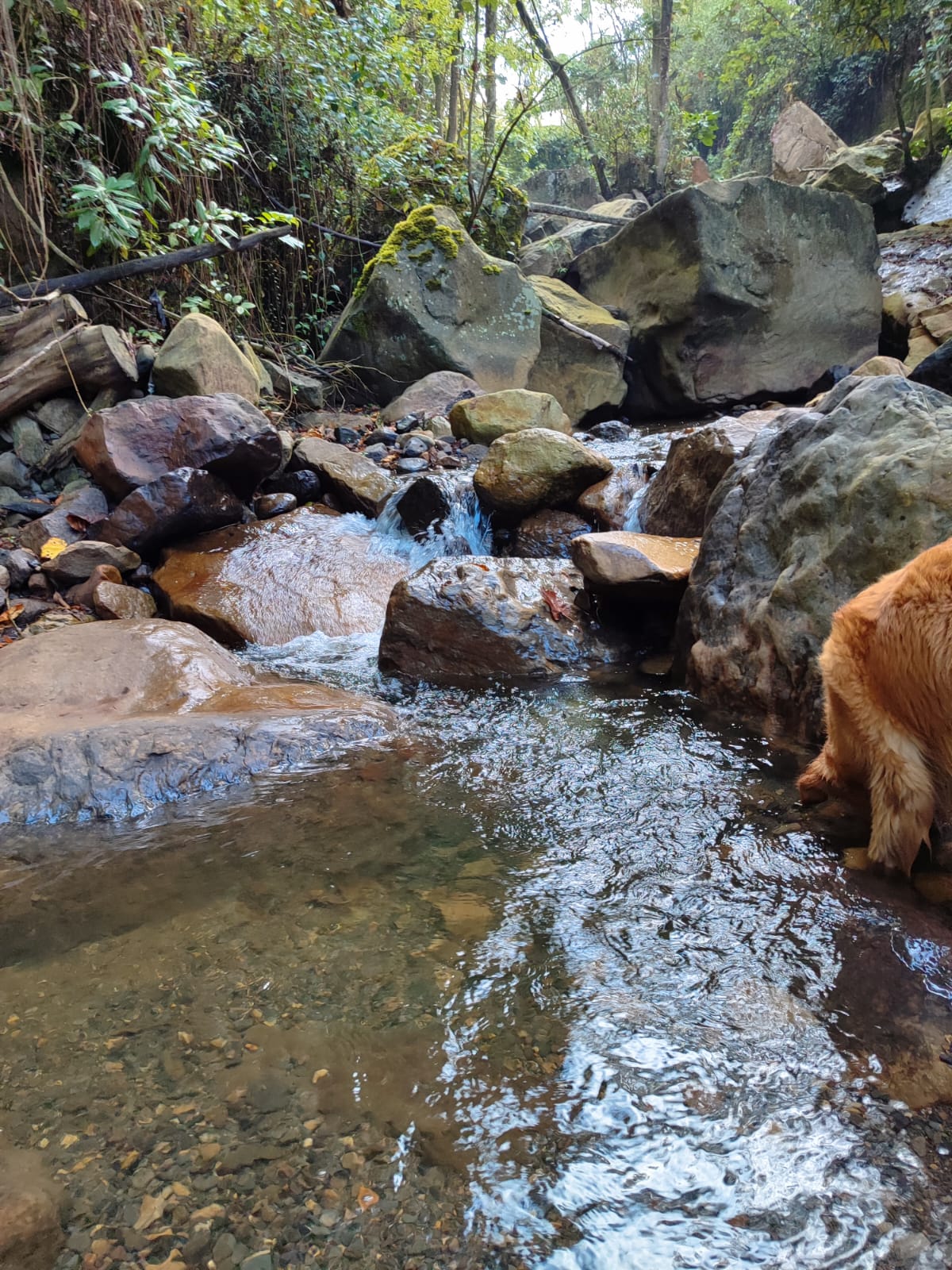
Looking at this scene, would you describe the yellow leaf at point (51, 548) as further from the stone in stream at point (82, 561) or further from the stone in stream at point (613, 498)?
the stone in stream at point (613, 498)

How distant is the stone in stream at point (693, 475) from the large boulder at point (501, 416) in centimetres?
266

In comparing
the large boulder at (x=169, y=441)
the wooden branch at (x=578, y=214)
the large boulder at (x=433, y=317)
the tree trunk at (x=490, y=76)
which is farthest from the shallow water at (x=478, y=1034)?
the wooden branch at (x=578, y=214)

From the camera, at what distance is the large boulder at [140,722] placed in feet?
10.1

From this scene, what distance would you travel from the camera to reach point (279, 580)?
611 cm

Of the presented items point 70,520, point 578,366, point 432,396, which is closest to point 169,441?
point 70,520

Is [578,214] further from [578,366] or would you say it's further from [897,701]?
[897,701]

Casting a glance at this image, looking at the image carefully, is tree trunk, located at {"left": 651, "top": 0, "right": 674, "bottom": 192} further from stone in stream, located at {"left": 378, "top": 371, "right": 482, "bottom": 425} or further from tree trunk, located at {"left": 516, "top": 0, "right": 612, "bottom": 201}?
stone in stream, located at {"left": 378, "top": 371, "right": 482, "bottom": 425}

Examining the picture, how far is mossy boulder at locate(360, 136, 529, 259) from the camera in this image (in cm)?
1135

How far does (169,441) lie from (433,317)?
484cm

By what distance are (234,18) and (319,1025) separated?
1151 centimetres

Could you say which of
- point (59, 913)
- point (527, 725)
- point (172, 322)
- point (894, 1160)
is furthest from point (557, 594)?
point (172, 322)

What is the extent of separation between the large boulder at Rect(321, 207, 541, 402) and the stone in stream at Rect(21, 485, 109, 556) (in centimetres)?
464

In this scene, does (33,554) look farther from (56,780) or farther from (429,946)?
(429,946)

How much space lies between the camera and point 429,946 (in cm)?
214
